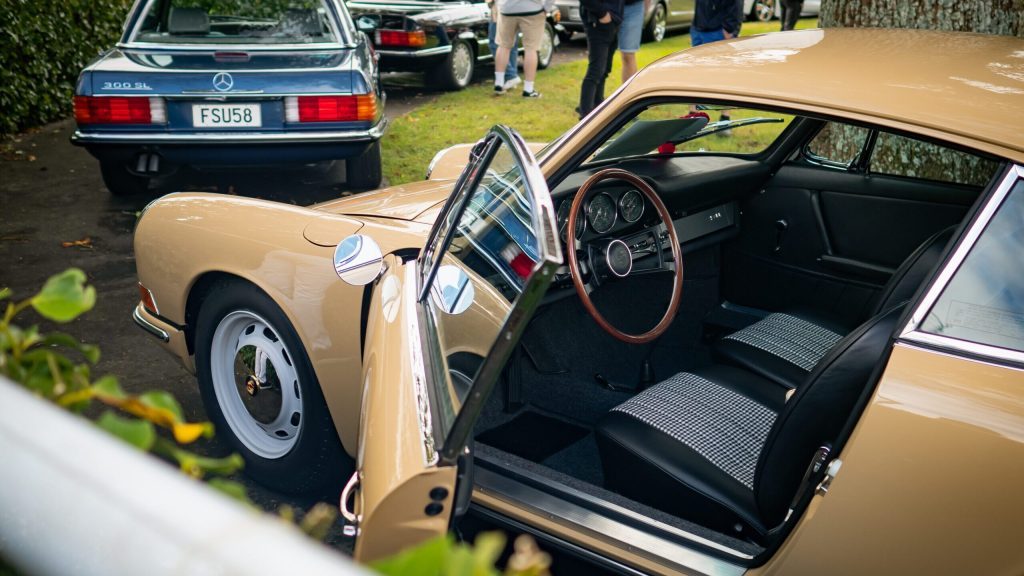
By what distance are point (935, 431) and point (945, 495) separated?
4.6 inches

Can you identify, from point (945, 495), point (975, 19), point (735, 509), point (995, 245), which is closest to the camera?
point (945, 495)

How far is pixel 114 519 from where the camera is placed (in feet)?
1.97

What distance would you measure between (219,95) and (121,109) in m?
0.57

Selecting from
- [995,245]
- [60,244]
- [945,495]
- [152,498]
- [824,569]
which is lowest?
[60,244]

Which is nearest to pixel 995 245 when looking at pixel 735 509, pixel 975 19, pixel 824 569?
pixel 824 569

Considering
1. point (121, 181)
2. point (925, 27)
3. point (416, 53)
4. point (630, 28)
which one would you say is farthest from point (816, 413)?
point (416, 53)

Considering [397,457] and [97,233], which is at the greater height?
[397,457]

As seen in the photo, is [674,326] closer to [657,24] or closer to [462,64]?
[462,64]

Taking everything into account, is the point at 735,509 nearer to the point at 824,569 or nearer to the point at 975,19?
the point at 824,569

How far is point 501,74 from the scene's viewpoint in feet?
33.6

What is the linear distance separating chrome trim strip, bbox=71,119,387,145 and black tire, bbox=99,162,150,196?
0.70 m

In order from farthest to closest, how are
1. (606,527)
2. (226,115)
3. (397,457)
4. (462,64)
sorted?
(462,64) → (226,115) → (606,527) → (397,457)

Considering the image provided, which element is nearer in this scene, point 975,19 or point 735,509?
point 735,509

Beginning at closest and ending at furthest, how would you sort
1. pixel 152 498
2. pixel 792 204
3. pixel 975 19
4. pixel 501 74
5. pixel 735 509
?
pixel 152 498, pixel 735 509, pixel 792 204, pixel 975 19, pixel 501 74
